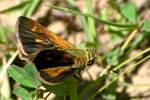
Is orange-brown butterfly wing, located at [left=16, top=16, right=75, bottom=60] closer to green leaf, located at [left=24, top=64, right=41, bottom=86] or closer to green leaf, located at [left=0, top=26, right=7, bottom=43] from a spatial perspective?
green leaf, located at [left=24, top=64, right=41, bottom=86]

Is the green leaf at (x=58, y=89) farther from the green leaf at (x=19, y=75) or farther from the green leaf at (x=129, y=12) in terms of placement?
the green leaf at (x=129, y=12)

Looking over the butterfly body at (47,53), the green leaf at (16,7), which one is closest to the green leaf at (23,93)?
the butterfly body at (47,53)

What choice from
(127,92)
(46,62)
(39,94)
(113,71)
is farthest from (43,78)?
(127,92)

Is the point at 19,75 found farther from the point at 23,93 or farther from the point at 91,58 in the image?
the point at 91,58

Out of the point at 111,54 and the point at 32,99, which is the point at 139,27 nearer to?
the point at 111,54

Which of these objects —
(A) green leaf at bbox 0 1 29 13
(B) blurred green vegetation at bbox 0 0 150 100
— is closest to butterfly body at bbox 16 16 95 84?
(B) blurred green vegetation at bbox 0 0 150 100

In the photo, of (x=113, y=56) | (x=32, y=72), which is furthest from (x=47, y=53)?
(x=113, y=56)
